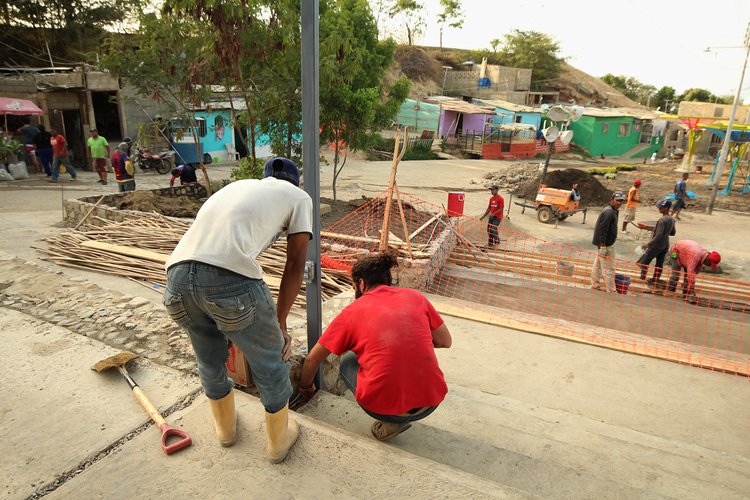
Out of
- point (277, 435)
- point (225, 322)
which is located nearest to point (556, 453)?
point (277, 435)

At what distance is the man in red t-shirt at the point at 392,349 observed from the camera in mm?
2381

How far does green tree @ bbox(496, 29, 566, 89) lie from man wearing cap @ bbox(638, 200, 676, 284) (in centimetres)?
4976

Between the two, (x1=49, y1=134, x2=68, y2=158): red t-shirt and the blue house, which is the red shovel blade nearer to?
(x1=49, y1=134, x2=68, y2=158): red t-shirt

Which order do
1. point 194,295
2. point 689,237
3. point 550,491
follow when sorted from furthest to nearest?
point 689,237 → point 550,491 → point 194,295

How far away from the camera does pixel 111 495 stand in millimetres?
2070

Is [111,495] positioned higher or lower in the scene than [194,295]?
lower

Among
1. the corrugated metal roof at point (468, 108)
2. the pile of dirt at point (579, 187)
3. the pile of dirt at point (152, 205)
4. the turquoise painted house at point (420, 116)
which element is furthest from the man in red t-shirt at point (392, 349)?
the turquoise painted house at point (420, 116)

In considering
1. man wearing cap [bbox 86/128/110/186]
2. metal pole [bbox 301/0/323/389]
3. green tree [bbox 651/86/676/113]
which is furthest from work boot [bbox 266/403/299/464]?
green tree [bbox 651/86/676/113]

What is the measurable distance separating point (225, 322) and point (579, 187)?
17.7m

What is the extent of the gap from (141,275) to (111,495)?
399 centimetres

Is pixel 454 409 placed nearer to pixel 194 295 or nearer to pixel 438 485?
pixel 438 485

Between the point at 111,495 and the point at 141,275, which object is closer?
the point at 111,495

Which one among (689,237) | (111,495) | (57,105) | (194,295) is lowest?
(689,237)

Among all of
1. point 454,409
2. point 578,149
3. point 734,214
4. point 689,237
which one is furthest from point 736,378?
point 578,149
